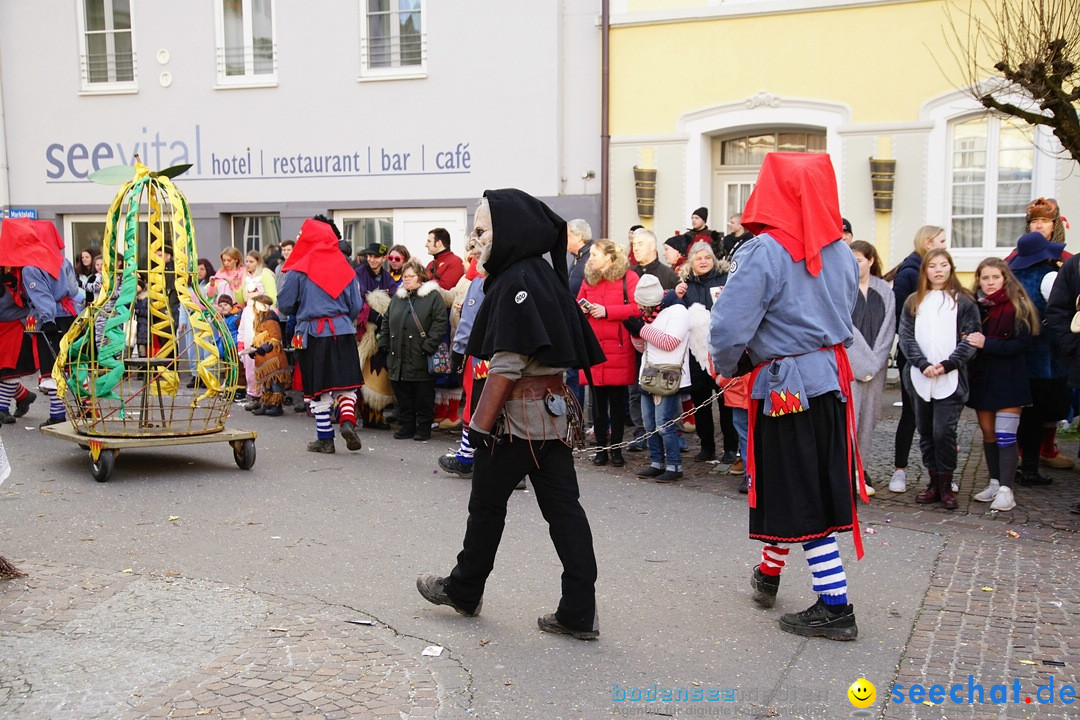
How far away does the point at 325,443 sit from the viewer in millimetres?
9578

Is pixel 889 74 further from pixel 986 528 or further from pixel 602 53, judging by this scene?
pixel 986 528

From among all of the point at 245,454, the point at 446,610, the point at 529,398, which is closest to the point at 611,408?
the point at 245,454

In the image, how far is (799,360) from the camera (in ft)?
16.4

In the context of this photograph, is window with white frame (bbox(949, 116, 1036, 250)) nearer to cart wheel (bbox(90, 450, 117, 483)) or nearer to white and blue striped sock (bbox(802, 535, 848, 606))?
white and blue striped sock (bbox(802, 535, 848, 606))

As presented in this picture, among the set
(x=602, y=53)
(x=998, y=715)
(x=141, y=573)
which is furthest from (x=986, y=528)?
(x=602, y=53)

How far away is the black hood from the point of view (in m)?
4.91

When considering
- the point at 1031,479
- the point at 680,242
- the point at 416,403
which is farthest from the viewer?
the point at 680,242

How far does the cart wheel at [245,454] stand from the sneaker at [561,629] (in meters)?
4.24

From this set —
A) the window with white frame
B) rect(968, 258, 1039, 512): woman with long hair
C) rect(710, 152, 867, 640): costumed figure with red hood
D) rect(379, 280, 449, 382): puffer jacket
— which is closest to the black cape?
rect(710, 152, 867, 640): costumed figure with red hood

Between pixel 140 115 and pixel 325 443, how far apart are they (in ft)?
35.5

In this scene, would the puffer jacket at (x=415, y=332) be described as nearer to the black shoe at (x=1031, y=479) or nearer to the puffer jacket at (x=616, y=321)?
the puffer jacket at (x=616, y=321)

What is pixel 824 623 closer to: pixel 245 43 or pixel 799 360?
pixel 799 360

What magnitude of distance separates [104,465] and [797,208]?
18.5 feet

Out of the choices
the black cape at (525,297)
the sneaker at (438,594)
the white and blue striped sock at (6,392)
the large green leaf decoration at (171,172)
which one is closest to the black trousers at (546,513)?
the sneaker at (438,594)
